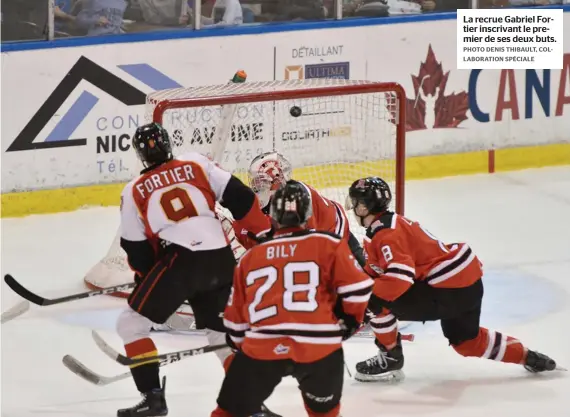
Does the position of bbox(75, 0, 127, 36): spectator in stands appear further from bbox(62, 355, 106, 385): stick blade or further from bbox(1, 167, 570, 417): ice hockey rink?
bbox(62, 355, 106, 385): stick blade

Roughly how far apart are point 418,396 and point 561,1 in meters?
4.45

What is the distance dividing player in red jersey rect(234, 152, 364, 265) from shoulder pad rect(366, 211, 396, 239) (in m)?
0.26

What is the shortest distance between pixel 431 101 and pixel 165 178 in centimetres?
416

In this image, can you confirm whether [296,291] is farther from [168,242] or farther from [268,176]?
[268,176]

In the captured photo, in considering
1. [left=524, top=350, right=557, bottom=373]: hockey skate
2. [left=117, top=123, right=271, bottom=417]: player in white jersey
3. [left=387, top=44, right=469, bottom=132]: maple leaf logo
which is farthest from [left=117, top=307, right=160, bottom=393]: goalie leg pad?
[left=387, top=44, right=469, bottom=132]: maple leaf logo

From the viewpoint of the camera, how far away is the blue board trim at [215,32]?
718 cm

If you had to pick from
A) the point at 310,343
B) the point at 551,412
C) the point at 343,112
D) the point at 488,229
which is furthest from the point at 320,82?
the point at 310,343

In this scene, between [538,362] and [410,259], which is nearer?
[410,259]

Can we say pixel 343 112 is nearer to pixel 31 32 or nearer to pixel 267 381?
pixel 31 32

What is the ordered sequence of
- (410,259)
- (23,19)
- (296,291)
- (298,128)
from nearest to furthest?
(296,291), (410,259), (298,128), (23,19)

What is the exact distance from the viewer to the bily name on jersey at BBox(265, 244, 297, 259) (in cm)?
382

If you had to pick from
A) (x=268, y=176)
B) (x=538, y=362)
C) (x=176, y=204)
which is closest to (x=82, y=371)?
(x=176, y=204)

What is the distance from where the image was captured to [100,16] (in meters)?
7.40

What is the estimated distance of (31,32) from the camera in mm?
7184
